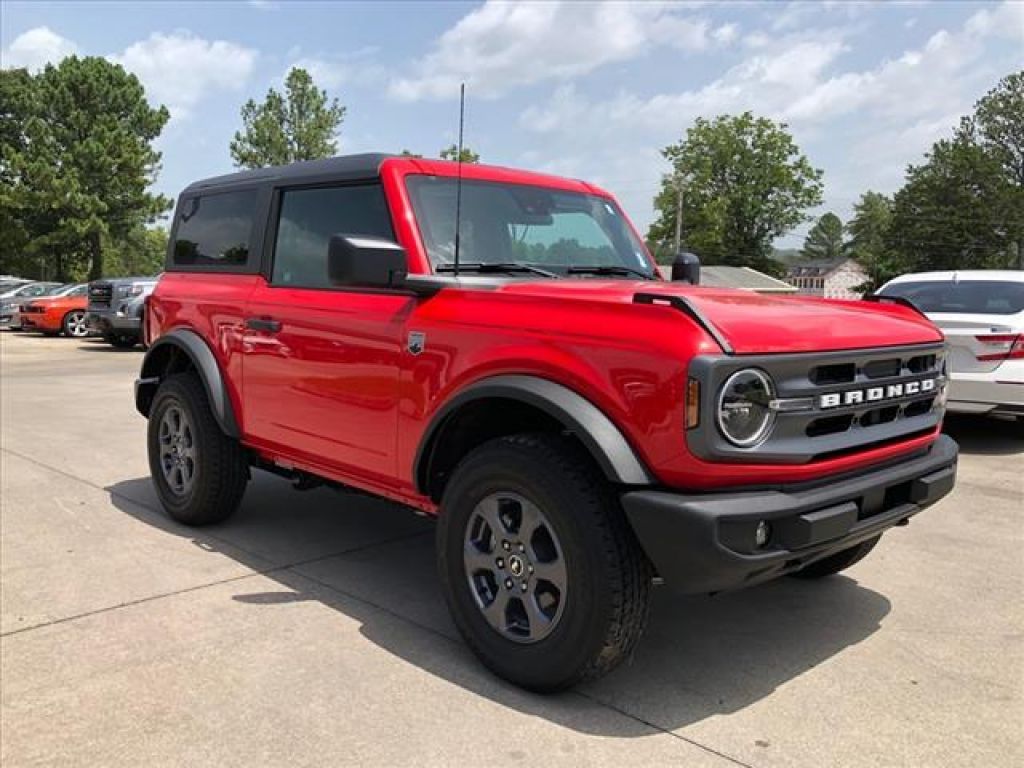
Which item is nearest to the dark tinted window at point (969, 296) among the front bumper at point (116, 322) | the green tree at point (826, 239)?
the front bumper at point (116, 322)

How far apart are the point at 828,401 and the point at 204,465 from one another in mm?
3310

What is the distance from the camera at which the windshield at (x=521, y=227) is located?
3725 millimetres

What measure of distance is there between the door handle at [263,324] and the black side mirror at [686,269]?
7.35 feet

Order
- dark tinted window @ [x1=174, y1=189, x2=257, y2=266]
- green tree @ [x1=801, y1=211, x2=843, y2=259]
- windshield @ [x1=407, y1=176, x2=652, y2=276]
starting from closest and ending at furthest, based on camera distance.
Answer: windshield @ [x1=407, y1=176, x2=652, y2=276], dark tinted window @ [x1=174, y1=189, x2=257, y2=266], green tree @ [x1=801, y1=211, x2=843, y2=259]

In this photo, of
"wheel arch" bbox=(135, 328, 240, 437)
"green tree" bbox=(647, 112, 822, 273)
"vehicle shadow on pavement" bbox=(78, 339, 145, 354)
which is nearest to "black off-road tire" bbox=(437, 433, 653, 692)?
"wheel arch" bbox=(135, 328, 240, 437)

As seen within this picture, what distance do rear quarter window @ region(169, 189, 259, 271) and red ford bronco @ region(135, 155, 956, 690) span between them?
4cm

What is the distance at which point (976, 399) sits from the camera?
279 inches

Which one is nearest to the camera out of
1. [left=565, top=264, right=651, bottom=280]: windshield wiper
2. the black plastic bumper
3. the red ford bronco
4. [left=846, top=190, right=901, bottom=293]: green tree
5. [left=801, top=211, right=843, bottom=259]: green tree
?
the black plastic bumper

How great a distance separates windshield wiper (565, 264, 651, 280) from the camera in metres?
3.98

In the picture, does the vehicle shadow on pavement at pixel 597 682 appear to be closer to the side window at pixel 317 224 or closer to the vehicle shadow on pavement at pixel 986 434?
the side window at pixel 317 224

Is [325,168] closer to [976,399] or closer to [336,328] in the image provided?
[336,328]

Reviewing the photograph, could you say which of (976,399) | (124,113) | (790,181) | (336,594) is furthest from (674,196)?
(336,594)

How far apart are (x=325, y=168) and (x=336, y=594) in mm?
2023

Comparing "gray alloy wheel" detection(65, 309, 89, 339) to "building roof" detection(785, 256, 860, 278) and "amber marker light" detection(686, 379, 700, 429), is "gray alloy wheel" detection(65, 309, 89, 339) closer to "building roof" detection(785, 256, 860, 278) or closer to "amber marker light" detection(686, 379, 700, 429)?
"amber marker light" detection(686, 379, 700, 429)
